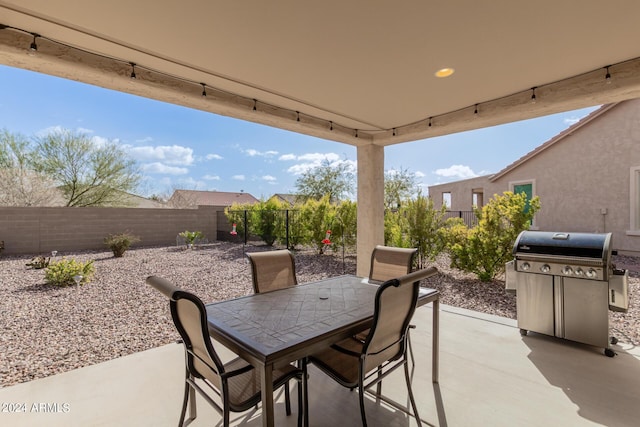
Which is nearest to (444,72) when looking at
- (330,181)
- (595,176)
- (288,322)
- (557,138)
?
(288,322)

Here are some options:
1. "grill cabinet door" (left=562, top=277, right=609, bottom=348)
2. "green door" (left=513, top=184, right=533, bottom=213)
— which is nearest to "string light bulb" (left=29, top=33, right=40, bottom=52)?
"grill cabinet door" (left=562, top=277, right=609, bottom=348)

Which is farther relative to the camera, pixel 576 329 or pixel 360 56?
pixel 576 329

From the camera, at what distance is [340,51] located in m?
2.19

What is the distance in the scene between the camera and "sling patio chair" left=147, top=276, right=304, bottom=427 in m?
1.32

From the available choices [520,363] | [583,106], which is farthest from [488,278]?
[583,106]

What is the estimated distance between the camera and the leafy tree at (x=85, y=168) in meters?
11.1

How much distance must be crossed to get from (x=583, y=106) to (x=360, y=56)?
2432 mm

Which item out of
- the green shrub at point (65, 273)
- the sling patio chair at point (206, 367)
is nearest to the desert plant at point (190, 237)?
the green shrub at point (65, 273)

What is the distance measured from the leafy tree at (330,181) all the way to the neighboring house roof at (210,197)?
878 cm

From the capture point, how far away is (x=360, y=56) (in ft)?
7.41

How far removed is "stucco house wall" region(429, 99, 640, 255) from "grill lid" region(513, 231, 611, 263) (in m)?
6.22

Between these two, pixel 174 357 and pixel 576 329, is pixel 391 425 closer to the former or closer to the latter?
pixel 174 357

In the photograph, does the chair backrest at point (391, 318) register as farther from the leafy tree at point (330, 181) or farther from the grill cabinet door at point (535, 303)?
the leafy tree at point (330, 181)

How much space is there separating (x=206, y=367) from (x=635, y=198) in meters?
9.66
